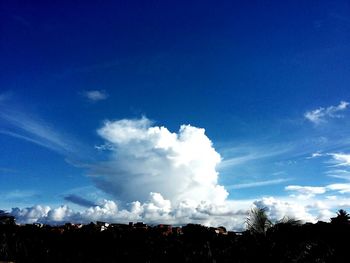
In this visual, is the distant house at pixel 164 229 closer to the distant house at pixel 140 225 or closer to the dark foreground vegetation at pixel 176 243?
the dark foreground vegetation at pixel 176 243

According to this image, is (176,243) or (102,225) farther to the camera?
(102,225)

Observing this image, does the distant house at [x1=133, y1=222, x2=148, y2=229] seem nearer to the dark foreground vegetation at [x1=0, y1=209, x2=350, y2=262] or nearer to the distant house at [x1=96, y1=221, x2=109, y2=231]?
the dark foreground vegetation at [x1=0, y1=209, x2=350, y2=262]

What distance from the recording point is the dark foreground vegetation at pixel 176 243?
50.1 feet

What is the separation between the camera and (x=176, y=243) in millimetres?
15469

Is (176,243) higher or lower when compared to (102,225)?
lower

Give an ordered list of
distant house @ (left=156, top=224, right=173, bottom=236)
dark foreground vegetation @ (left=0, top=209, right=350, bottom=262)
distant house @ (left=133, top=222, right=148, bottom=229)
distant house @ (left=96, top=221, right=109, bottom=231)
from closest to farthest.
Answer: dark foreground vegetation @ (left=0, top=209, right=350, bottom=262)
distant house @ (left=156, top=224, right=173, bottom=236)
distant house @ (left=133, top=222, right=148, bottom=229)
distant house @ (left=96, top=221, right=109, bottom=231)

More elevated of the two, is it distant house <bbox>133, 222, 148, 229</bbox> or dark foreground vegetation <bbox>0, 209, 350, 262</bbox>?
distant house <bbox>133, 222, 148, 229</bbox>

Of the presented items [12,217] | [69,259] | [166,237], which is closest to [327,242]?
[166,237]

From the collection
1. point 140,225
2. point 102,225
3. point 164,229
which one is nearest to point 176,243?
point 164,229

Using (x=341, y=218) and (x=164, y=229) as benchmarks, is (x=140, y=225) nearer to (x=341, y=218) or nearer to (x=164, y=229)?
(x=164, y=229)

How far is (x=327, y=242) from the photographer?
1689cm

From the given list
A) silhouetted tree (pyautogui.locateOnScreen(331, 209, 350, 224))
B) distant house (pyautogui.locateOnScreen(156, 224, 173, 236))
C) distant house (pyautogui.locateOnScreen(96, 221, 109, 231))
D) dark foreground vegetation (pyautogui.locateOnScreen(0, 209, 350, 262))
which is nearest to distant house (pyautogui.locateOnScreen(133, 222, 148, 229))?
dark foreground vegetation (pyautogui.locateOnScreen(0, 209, 350, 262))

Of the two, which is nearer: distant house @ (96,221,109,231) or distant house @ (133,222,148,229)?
distant house @ (133,222,148,229)

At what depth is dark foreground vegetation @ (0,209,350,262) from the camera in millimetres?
15281
